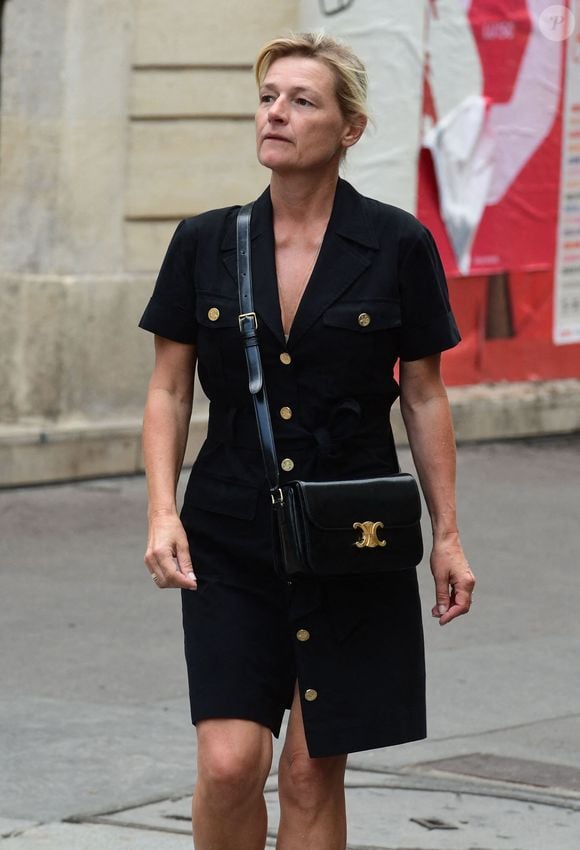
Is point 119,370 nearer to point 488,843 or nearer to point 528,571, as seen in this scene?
point 528,571

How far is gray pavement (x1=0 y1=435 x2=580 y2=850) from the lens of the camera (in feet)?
16.1

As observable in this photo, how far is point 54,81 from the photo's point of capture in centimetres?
1023

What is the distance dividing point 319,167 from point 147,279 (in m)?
6.79

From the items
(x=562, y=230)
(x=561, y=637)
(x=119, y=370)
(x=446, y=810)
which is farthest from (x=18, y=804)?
(x=562, y=230)

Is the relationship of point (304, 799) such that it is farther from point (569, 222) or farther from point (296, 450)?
point (569, 222)

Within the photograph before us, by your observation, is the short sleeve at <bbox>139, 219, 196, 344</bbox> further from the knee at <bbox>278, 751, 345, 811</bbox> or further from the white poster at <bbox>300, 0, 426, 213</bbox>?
the white poster at <bbox>300, 0, 426, 213</bbox>

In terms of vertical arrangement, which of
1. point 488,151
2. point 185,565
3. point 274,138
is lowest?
point 185,565

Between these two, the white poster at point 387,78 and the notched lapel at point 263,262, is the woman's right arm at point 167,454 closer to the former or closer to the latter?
the notched lapel at point 263,262

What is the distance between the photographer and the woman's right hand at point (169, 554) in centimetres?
371

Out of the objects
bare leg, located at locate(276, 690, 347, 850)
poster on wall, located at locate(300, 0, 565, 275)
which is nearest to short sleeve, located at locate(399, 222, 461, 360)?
bare leg, located at locate(276, 690, 347, 850)

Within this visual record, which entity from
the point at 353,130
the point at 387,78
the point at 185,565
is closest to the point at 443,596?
the point at 185,565

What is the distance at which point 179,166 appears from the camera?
1073 cm

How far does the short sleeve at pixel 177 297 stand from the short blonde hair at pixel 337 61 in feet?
1.21

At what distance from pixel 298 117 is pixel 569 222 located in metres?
9.15
